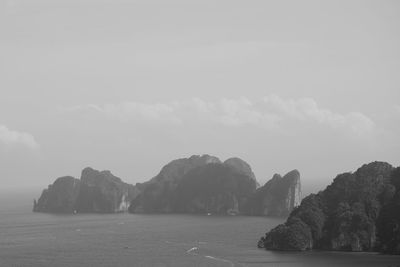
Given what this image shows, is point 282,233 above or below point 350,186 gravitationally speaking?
below

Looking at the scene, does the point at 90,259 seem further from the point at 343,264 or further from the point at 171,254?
the point at 343,264

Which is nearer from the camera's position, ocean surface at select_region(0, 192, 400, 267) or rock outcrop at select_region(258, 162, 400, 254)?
ocean surface at select_region(0, 192, 400, 267)

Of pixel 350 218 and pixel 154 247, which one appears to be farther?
pixel 154 247

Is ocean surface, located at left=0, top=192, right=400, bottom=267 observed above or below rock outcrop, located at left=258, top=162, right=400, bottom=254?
below

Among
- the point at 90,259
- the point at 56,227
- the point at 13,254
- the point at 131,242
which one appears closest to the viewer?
the point at 90,259

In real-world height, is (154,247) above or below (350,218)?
below

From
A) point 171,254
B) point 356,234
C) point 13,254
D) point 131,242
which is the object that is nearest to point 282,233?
point 356,234
